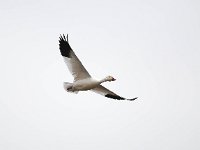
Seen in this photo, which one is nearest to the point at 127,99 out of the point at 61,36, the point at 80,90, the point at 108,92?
the point at 108,92

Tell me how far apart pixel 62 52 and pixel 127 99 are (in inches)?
249

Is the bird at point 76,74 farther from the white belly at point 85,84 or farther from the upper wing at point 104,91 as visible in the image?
the upper wing at point 104,91

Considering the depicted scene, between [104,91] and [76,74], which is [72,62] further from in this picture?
[104,91]

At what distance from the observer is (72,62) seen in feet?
127

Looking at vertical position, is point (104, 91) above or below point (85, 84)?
below

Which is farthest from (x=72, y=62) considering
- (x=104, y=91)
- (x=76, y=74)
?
(x=104, y=91)

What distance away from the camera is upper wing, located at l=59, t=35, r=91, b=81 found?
126 feet

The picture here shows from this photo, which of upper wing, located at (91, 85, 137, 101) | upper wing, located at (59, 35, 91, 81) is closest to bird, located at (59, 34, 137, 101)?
upper wing, located at (59, 35, 91, 81)

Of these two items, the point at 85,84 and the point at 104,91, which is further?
the point at 104,91

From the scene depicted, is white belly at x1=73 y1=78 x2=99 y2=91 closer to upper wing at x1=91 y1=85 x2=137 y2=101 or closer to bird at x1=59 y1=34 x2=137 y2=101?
bird at x1=59 y1=34 x2=137 y2=101

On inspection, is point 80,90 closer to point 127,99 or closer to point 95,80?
point 95,80

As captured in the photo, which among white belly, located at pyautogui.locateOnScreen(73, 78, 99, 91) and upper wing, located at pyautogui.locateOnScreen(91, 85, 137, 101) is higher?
white belly, located at pyautogui.locateOnScreen(73, 78, 99, 91)

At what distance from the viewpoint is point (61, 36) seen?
39.4 m

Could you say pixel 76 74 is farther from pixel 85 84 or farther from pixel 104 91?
pixel 104 91
